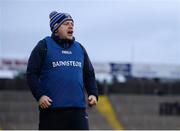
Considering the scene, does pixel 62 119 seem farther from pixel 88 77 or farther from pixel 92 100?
pixel 88 77

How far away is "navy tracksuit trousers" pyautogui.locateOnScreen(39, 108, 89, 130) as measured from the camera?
3.00 metres

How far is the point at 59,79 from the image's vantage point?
117 inches

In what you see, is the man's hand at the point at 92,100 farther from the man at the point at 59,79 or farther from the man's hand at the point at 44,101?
the man's hand at the point at 44,101

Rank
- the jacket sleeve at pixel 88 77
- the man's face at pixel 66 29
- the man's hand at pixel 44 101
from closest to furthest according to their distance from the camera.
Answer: the man's hand at pixel 44 101, the man's face at pixel 66 29, the jacket sleeve at pixel 88 77

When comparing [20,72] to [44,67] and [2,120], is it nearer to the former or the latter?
[2,120]

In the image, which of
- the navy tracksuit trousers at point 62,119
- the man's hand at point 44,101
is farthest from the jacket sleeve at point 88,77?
the man's hand at point 44,101

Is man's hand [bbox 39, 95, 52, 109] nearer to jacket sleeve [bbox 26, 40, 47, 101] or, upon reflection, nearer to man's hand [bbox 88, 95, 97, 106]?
jacket sleeve [bbox 26, 40, 47, 101]

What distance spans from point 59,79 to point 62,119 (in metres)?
0.23

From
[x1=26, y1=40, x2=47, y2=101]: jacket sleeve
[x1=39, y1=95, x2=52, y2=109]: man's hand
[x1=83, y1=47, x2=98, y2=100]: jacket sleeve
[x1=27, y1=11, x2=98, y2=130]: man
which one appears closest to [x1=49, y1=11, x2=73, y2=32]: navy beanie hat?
[x1=27, y1=11, x2=98, y2=130]: man

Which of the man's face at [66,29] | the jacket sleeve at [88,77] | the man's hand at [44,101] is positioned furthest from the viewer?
the jacket sleeve at [88,77]

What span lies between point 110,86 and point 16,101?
4.35m

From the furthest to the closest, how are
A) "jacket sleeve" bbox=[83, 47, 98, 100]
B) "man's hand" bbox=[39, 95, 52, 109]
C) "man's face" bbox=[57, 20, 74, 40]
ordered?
"jacket sleeve" bbox=[83, 47, 98, 100]
"man's face" bbox=[57, 20, 74, 40]
"man's hand" bbox=[39, 95, 52, 109]

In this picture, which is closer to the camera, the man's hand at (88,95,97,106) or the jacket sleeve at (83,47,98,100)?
the man's hand at (88,95,97,106)

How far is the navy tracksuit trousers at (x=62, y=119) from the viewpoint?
300 centimetres
